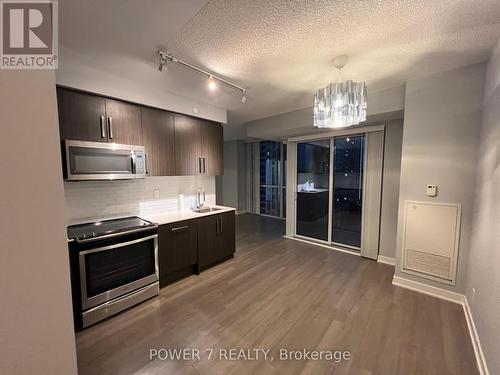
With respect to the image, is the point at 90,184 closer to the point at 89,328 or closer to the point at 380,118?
the point at 89,328

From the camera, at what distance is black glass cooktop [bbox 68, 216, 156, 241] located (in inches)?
82.7

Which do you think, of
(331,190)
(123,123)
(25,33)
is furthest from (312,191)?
(25,33)

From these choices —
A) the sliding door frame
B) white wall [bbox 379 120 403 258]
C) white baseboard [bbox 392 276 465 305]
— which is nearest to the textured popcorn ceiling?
white wall [bbox 379 120 403 258]

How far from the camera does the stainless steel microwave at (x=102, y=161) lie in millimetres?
2102

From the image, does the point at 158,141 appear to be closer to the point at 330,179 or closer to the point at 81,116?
the point at 81,116

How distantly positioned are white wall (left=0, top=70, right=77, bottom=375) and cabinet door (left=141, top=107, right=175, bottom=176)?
83.8 inches

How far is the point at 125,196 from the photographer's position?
2.86 m

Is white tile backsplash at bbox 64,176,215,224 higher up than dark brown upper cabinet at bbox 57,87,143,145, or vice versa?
dark brown upper cabinet at bbox 57,87,143,145

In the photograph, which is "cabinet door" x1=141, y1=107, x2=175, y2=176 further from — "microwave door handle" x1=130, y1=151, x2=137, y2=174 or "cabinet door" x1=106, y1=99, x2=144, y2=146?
"microwave door handle" x1=130, y1=151, x2=137, y2=174

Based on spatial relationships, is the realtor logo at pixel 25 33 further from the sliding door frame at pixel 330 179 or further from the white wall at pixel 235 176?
the white wall at pixel 235 176

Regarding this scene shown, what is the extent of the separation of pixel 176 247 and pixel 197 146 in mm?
1552

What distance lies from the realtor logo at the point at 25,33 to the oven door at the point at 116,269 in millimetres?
1757

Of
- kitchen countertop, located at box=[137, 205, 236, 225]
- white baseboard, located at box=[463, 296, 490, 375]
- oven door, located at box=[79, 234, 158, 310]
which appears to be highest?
kitchen countertop, located at box=[137, 205, 236, 225]

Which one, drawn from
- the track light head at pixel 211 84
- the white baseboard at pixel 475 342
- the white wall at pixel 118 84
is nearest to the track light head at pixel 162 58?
the white wall at pixel 118 84
